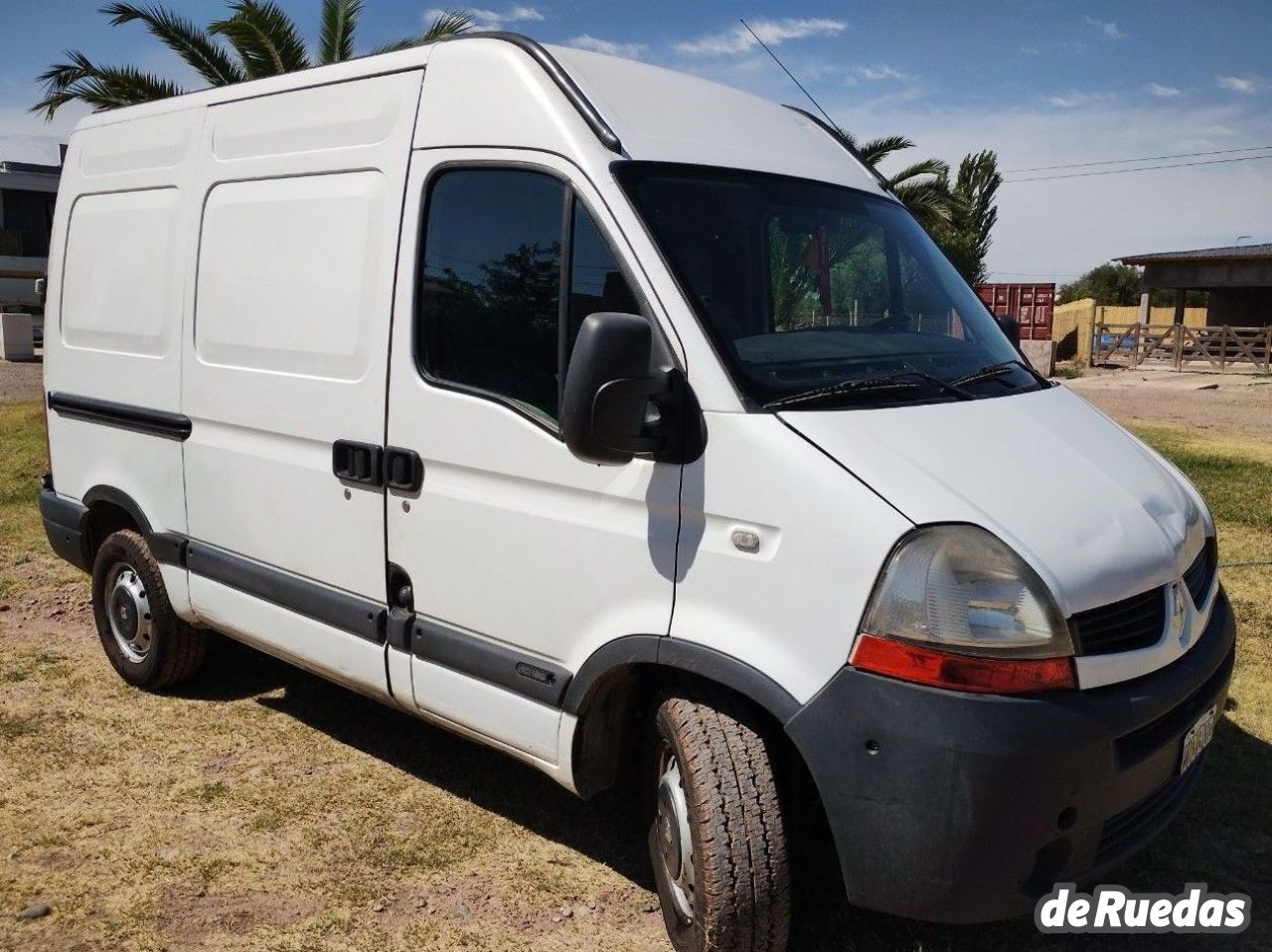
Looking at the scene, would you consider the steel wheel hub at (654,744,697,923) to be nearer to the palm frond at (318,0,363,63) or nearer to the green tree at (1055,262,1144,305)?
the palm frond at (318,0,363,63)

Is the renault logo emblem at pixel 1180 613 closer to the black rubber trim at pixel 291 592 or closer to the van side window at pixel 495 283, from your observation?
the van side window at pixel 495 283

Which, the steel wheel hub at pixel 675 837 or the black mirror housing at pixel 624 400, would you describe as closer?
the black mirror housing at pixel 624 400

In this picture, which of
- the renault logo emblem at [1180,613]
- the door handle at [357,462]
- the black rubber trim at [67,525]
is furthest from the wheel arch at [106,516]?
the renault logo emblem at [1180,613]

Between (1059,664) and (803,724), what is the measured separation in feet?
1.92

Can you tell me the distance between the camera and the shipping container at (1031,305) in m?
30.4

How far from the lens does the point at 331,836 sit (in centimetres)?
379

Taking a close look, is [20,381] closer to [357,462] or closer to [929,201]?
[929,201]

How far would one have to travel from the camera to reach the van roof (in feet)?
10.5

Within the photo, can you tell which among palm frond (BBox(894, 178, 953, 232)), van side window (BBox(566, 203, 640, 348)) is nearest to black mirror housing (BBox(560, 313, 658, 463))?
van side window (BBox(566, 203, 640, 348))

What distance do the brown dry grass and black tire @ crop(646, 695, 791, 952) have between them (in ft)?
1.39

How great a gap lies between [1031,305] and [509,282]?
1168 inches

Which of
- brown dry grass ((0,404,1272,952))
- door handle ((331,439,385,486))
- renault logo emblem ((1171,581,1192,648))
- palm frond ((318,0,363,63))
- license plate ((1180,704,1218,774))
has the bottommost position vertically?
Result: brown dry grass ((0,404,1272,952))

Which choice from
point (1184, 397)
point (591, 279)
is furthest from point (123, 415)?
point (1184, 397)

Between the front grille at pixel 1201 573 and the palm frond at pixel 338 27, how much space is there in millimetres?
14403
